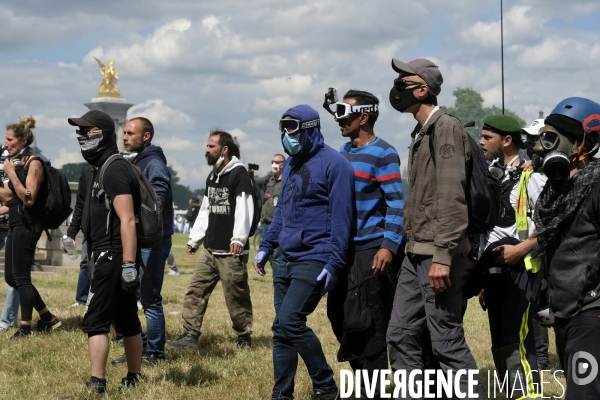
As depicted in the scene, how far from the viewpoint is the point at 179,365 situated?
310 inches

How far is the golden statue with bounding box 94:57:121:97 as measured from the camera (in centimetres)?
8394

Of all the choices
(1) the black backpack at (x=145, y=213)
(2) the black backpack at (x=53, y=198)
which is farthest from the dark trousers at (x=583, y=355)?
(2) the black backpack at (x=53, y=198)

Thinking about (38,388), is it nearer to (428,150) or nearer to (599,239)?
(428,150)

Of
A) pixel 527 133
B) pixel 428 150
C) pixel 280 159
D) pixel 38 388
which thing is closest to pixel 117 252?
pixel 38 388

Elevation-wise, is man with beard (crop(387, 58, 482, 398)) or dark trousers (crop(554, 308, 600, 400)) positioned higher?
man with beard (crop(387, 58, 482, 398))

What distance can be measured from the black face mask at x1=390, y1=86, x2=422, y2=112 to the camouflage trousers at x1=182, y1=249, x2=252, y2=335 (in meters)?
3.97

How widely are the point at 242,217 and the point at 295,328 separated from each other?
3.09 metres

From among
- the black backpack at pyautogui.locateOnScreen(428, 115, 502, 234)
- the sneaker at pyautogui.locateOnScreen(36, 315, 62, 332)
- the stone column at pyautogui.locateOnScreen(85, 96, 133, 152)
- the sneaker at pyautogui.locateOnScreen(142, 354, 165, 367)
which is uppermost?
the stone column at pyautogui.locateOnScreen(85, 96, 133, 152)

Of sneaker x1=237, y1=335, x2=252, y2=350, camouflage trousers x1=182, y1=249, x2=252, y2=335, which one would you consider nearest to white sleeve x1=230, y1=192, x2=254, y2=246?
camouflage trousers x1=182, y1=249, x2=252, y2=335

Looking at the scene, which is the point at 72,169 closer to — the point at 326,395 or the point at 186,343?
the point at 186,343

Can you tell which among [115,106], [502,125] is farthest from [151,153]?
[115,106]

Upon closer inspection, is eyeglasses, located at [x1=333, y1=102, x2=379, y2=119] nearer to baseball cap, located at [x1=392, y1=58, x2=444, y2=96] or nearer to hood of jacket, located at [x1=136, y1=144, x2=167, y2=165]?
baseball cap, located at [x1=392, y1=58, x2=444, y2=96]

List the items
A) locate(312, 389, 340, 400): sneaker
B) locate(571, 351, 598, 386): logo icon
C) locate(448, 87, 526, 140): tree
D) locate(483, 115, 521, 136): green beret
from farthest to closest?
1. locate(448, 87, 526, 140): tree
2. locate(483, 115, 521, 136): green beret
3. locate(312, 389, 340, 400): sneaker
4. locate(571, 351, 598, 386): logo icon

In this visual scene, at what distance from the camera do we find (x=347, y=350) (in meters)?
6.06
